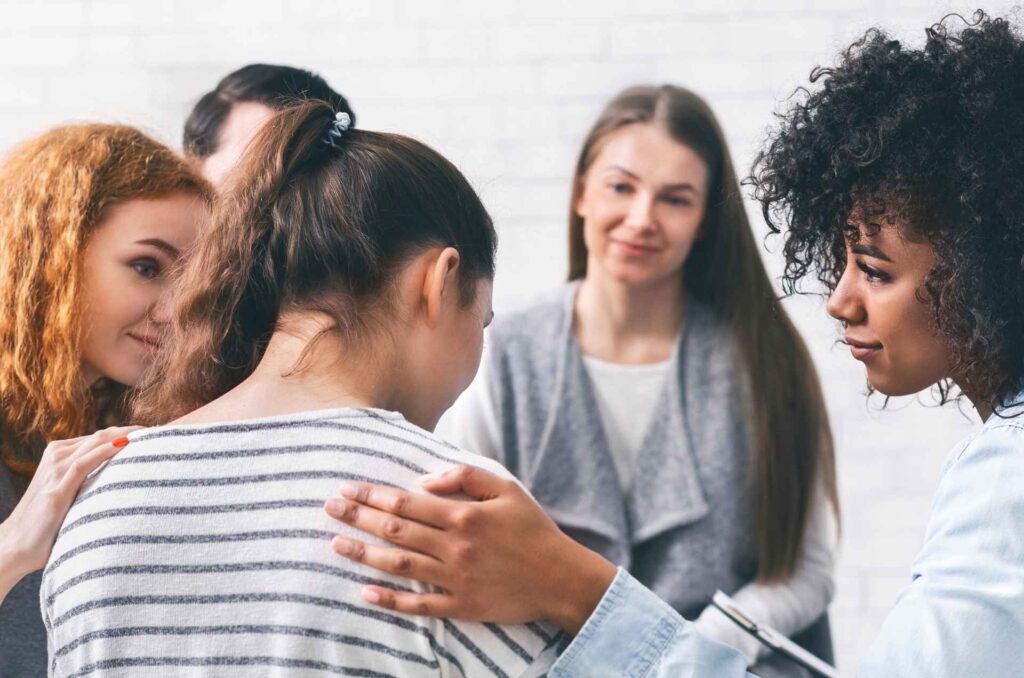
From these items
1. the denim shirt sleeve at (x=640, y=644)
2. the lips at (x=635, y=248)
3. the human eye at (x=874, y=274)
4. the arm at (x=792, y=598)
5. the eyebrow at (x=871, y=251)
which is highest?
the eyebrow at (x=871, y=251)

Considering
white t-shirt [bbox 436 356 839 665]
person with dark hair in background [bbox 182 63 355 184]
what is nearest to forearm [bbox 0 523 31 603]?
person with dark hair in background [bbox 182 63 355 184]

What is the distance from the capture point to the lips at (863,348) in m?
1.11

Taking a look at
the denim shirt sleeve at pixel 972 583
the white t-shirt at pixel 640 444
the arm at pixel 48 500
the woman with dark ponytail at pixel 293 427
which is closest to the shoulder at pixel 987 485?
the denim shirt sleeve at pixel 972 583

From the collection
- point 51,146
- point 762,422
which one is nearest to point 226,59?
point 51,146

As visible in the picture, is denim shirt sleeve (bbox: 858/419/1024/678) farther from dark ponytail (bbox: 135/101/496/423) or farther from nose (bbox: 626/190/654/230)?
nose (bbox: 626/190/654/230)

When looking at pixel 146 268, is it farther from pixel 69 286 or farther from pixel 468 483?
pixel 468 483

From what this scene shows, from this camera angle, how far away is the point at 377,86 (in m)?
2.41

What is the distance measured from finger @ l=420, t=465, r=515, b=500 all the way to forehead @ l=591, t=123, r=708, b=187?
1145 millimetres

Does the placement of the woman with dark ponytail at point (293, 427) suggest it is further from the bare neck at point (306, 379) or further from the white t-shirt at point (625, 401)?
the white t-shirt at point (625, 401)

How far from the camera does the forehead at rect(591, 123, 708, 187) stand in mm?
1977

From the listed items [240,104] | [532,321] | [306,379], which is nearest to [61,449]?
[306,379]

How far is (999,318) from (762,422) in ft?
3.01

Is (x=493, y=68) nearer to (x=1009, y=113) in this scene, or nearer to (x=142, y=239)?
(x=142, y=239)

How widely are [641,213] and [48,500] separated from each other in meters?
1.17
